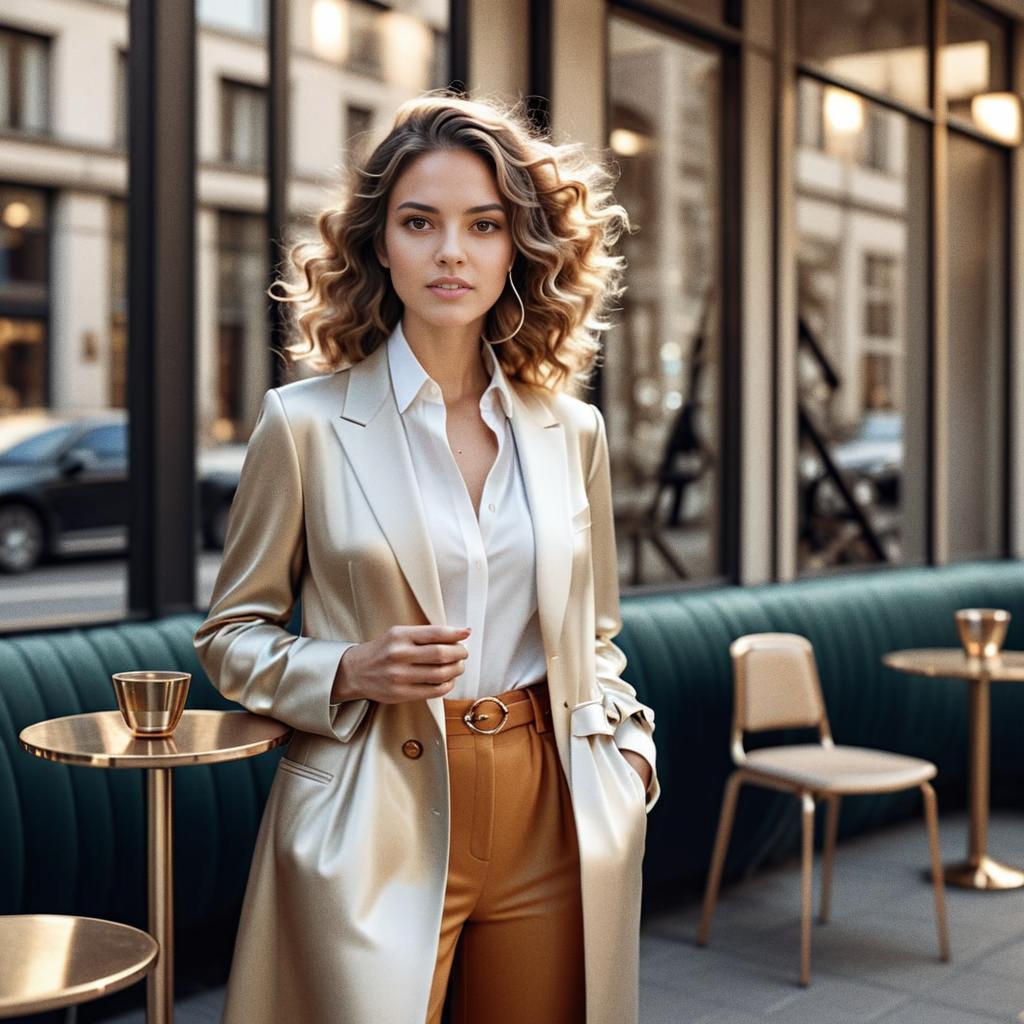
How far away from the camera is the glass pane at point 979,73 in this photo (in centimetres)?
699

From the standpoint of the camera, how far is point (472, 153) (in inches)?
70.7

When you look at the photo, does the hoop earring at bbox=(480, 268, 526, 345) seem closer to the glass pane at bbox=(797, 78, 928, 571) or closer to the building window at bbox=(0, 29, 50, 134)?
the glass pane at bbox=(797, 78, 928, 571)

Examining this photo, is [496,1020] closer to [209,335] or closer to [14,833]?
[14,833]

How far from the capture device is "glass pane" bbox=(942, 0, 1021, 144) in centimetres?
699

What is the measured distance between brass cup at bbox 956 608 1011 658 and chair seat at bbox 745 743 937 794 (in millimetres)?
639

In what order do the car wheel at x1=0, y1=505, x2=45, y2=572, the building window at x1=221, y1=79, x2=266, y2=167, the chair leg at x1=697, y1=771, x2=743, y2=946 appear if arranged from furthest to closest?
the building window at x1=221, y1=79, x2=266, y2=167 → the car wheel at x1=0, y1=505, x2=45, y2=572 → the chair leg at x1=697, y1=771, x2=743, y2=946

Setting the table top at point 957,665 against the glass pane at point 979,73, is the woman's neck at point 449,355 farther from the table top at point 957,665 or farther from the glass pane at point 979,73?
the glass pane at point 979,73

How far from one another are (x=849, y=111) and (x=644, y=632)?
3.10 meters

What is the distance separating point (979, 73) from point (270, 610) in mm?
6455

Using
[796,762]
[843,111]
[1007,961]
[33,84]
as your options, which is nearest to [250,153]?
[33,84]

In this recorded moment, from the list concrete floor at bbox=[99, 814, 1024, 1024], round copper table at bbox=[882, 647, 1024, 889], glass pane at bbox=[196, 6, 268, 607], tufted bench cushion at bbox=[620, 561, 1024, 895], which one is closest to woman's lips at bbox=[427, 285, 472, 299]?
concrete floor at bbox=[99, 814, 1024, 1024]

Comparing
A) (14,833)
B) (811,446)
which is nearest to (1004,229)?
(811,446)

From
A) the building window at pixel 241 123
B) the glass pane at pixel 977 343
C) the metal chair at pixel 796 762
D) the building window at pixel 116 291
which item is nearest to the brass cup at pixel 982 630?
the metal chair at pixel 796 762

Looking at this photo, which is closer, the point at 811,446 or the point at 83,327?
the point at 811,446
